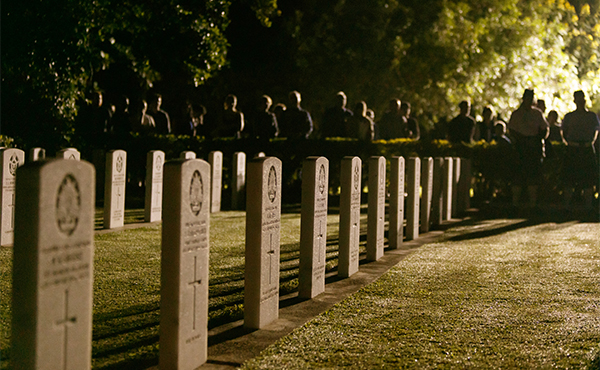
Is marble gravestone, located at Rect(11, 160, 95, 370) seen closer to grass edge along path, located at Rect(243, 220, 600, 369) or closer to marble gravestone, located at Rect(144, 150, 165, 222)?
grass edge along path, located at Rect(243, 220, 600, 369)

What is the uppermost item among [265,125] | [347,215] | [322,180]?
[265,125]

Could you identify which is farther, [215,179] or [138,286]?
[215,179]

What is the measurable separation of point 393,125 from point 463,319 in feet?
45.7

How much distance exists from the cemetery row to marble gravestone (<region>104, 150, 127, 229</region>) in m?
5.27

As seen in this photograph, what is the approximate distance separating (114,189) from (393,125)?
9502mm

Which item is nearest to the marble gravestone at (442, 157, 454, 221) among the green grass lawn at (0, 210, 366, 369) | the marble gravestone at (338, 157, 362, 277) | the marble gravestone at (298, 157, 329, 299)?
the green grass lawn at (0, 210, 366, 369)

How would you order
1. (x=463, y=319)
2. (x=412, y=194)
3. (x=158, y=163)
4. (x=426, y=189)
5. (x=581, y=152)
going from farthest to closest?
(x=581, y=152) → (x=158, y=163) → (x=426, y=189) → (x=412, y=194) → (x=463, y=319)

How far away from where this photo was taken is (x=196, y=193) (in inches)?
181

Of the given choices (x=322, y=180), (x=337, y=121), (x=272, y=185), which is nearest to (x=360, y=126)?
(x=337, y=121)

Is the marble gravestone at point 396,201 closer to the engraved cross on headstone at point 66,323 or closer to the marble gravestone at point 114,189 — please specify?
the marble gravestone at point 114,189

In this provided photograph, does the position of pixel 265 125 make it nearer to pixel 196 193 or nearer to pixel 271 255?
pixel 271 255

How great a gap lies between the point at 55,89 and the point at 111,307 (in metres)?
11.9

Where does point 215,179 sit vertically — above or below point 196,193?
above

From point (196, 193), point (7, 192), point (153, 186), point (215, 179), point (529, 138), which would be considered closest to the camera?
point (196, 193)
